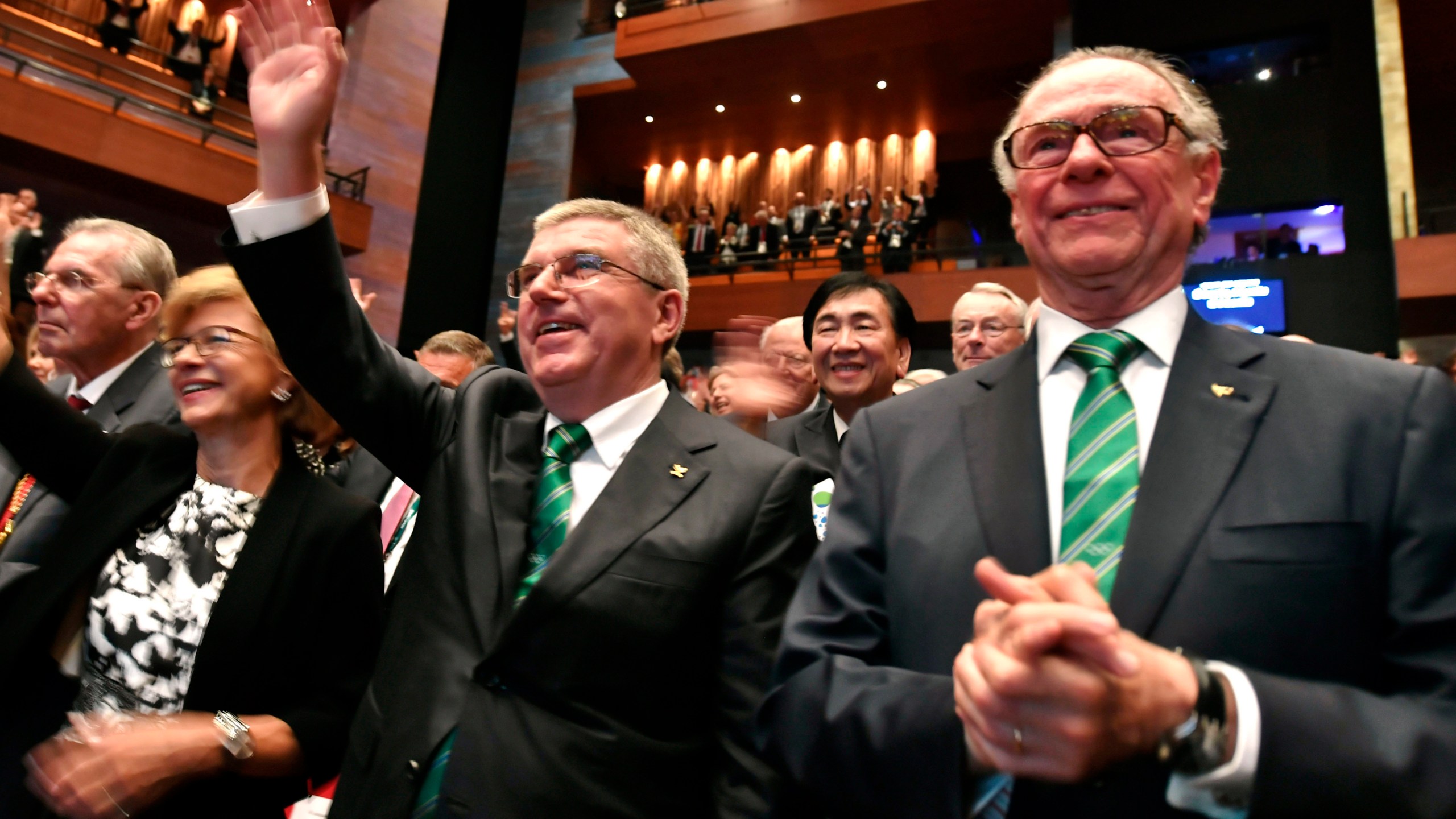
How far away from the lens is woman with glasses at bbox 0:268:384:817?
152cm

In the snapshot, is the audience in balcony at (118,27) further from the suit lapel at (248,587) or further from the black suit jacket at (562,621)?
the black suit jacket at (562,621)

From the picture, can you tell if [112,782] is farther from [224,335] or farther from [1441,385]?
[1441,385]

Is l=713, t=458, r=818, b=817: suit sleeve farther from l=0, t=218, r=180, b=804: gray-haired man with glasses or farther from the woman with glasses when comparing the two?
l=0, t=218, r=180, b=804: gray-haired man with glasses

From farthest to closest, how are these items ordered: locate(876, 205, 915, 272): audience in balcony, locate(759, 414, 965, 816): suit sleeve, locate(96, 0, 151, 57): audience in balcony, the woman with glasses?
locate(876, 205, 915, 272): audience in balcony
locate(96, 0, 151, 57): audience in balcony
the woman with glasses
locate(759, 414, 965, 816): suit sleeve

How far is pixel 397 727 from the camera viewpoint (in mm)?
1365

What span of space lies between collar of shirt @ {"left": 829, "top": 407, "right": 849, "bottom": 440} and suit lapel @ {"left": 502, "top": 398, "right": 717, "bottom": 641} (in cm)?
96

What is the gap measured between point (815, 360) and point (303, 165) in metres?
1.62

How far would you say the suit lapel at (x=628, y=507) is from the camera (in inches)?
53.9

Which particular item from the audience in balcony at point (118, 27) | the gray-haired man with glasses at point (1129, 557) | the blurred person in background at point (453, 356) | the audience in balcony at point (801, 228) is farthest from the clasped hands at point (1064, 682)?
the audience in balcony at point (118, 27)

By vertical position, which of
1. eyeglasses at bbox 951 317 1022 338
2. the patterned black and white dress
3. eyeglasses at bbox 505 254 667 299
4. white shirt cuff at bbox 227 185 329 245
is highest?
eyeglasses at bbox 951 317 1022 338

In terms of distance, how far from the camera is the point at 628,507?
1.48 metres

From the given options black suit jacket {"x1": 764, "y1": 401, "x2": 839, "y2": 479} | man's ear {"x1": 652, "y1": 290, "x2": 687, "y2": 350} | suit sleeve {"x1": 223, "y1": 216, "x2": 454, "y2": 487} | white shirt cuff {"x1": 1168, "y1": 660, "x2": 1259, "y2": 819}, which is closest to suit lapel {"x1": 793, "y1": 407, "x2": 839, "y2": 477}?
black suit jacket {"x1": 764, "y1": 401, "x2": 839, "y2": 479}

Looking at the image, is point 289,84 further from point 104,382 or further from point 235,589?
point 104,382

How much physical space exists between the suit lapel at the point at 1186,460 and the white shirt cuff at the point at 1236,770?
0.12 metres
